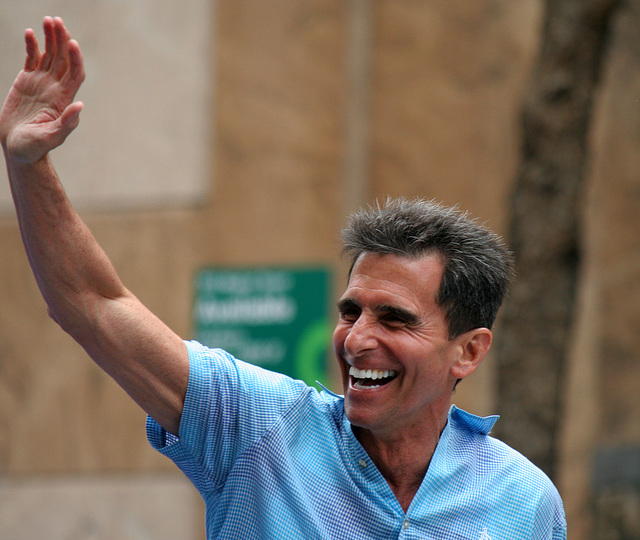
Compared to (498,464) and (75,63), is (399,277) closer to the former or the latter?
(498,464)

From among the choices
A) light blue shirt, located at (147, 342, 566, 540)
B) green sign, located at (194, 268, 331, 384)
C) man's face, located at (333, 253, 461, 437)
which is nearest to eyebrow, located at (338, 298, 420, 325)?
man's face, located at (333, 253, 461, 437)

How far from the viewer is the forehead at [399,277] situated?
2.79 m

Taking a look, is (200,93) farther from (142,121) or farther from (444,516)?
(444,516)

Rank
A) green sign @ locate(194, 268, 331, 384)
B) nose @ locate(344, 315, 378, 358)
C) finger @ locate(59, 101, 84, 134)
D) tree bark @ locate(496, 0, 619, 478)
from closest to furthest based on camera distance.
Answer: finger @ locate(59, 101, 84, 134) → nose @ locate(344, 315, 378, 358) → tree bark @ locate(496, 0, 619, 478) → green sign @ locate(194, 268, 331, 384)

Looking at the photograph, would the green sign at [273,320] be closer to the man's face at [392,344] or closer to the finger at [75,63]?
the man's face at [392,344]

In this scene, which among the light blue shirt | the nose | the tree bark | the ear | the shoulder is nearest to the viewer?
the light blue shirt

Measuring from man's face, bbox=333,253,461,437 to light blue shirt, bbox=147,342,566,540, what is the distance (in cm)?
13

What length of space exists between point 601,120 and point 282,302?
3444mm

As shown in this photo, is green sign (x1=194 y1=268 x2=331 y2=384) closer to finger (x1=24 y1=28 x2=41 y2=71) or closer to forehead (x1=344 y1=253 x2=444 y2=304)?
forehead (x1=344 y1=253 x2=444 y2=304)

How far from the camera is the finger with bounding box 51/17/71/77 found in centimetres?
233

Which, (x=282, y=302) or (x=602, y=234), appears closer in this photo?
(x=282, y=302)

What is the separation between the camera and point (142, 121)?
9305 mm

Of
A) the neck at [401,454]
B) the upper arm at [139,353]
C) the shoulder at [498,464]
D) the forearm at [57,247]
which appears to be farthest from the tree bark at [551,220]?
the forearm at [57,247]

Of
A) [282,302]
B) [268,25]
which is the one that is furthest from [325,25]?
[282,302]
